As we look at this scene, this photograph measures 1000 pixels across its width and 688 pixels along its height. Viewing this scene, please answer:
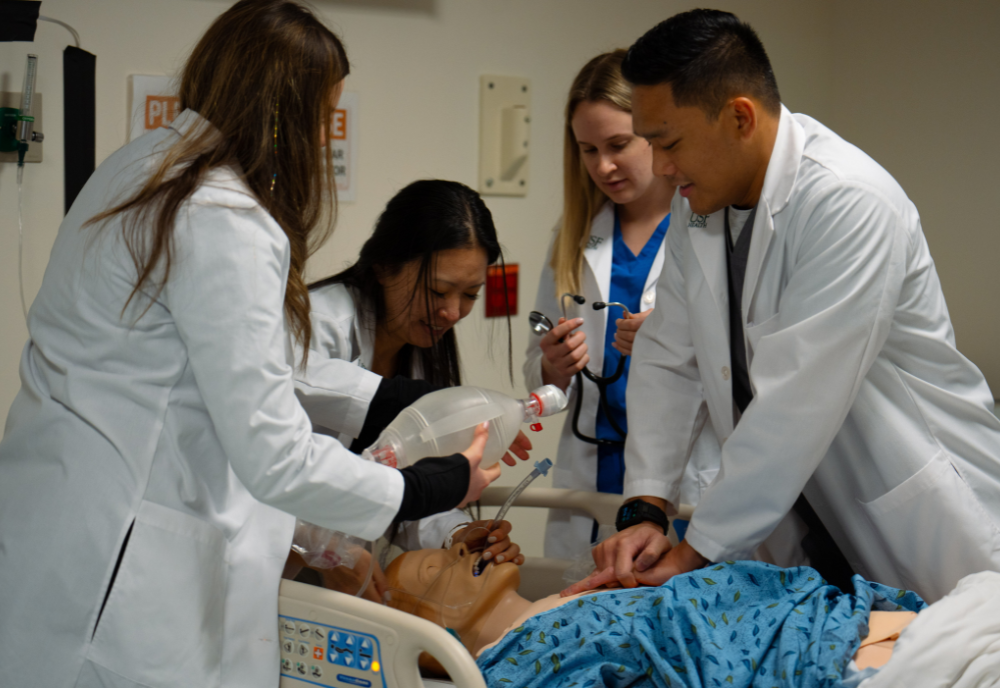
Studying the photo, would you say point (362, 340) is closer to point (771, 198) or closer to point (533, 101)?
point (771, 198)

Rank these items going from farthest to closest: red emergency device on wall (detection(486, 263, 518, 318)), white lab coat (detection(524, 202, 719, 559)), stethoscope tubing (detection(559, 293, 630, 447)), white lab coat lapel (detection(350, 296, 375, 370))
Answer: red emergency device on wall (detection(486, 263, 518, 318))
white lab coat (detection(524, 202, 719, 559))
stethoscope tubing (detection(559, 293, 630, 447))
white lab coat lapel (detection(350, 296, 375, 370))

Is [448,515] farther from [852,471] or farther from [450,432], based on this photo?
[852,471]

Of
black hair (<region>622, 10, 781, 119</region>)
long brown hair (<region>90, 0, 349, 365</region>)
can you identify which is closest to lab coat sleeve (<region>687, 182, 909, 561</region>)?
black hair (<region>622, 10, 781, 119</region>)

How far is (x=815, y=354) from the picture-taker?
1.26 meters

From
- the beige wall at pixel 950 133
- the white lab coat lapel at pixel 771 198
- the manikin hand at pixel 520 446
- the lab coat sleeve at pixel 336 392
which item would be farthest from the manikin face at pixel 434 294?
the beige wall at pixel 950 133

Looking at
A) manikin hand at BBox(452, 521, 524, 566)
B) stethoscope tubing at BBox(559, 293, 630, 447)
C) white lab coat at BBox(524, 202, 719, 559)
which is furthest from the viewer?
white lab coat at BBox(524, 202, 719, 559)

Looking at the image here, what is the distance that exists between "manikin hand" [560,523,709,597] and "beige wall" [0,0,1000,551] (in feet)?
4.68

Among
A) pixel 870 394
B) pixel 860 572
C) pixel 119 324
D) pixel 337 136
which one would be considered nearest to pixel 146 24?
pixel 337 136

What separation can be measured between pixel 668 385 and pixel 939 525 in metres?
0.52

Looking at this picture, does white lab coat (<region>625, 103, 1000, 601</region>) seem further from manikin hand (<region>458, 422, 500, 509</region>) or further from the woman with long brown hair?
the woman with long brown hair

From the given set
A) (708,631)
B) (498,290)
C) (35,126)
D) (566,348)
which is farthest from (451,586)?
(35,126)

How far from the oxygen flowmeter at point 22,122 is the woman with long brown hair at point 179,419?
46.2 inches

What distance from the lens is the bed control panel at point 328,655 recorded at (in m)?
1.10

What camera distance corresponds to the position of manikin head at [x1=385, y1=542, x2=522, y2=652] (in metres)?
1.42
